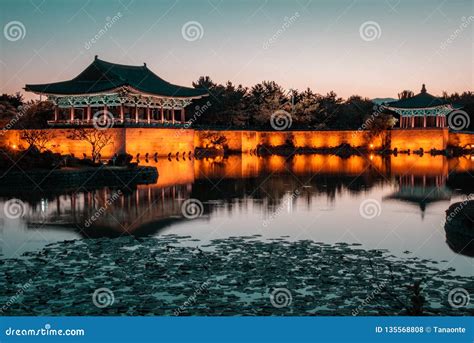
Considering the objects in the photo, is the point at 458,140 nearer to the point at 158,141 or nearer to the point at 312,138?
the point at 312,138

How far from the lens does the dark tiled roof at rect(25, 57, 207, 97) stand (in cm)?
4659

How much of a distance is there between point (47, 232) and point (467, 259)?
992 cm

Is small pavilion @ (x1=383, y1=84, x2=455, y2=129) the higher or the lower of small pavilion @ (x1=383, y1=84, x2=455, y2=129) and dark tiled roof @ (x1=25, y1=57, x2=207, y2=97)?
the lower

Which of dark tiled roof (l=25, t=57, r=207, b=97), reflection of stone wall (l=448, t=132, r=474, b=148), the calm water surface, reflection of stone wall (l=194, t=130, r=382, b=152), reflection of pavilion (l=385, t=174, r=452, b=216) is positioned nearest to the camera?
the calm water surface

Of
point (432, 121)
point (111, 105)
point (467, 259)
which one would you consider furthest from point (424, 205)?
point (432, 121)

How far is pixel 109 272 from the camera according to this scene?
412 inches

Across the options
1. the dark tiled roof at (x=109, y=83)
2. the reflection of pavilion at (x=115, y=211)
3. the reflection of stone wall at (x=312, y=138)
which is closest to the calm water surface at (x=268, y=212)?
the reflection of pavilion at (x=115, y=211)

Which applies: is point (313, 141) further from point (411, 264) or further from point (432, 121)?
point (411, 264)

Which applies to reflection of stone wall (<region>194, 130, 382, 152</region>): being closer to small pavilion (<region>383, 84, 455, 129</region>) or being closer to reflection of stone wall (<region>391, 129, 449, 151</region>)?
reflection of stone wall (<region>391, 129, 449, 151</region>)

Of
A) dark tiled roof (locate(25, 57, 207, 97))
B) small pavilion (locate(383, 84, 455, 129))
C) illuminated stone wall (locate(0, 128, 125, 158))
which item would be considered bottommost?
illuminated stone wall (locate(0, 128, 125, 158))

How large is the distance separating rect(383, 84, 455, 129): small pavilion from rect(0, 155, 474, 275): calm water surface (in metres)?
32.8

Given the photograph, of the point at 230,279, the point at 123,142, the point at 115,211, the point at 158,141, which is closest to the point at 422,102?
the point at 158,141

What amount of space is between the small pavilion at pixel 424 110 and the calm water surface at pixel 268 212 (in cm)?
3276

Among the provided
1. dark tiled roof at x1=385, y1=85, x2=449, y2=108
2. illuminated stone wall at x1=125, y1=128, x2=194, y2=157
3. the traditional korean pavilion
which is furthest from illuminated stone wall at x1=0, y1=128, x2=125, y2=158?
dark tiled roof at x1=385, y1=85, x2=449, y2=108
